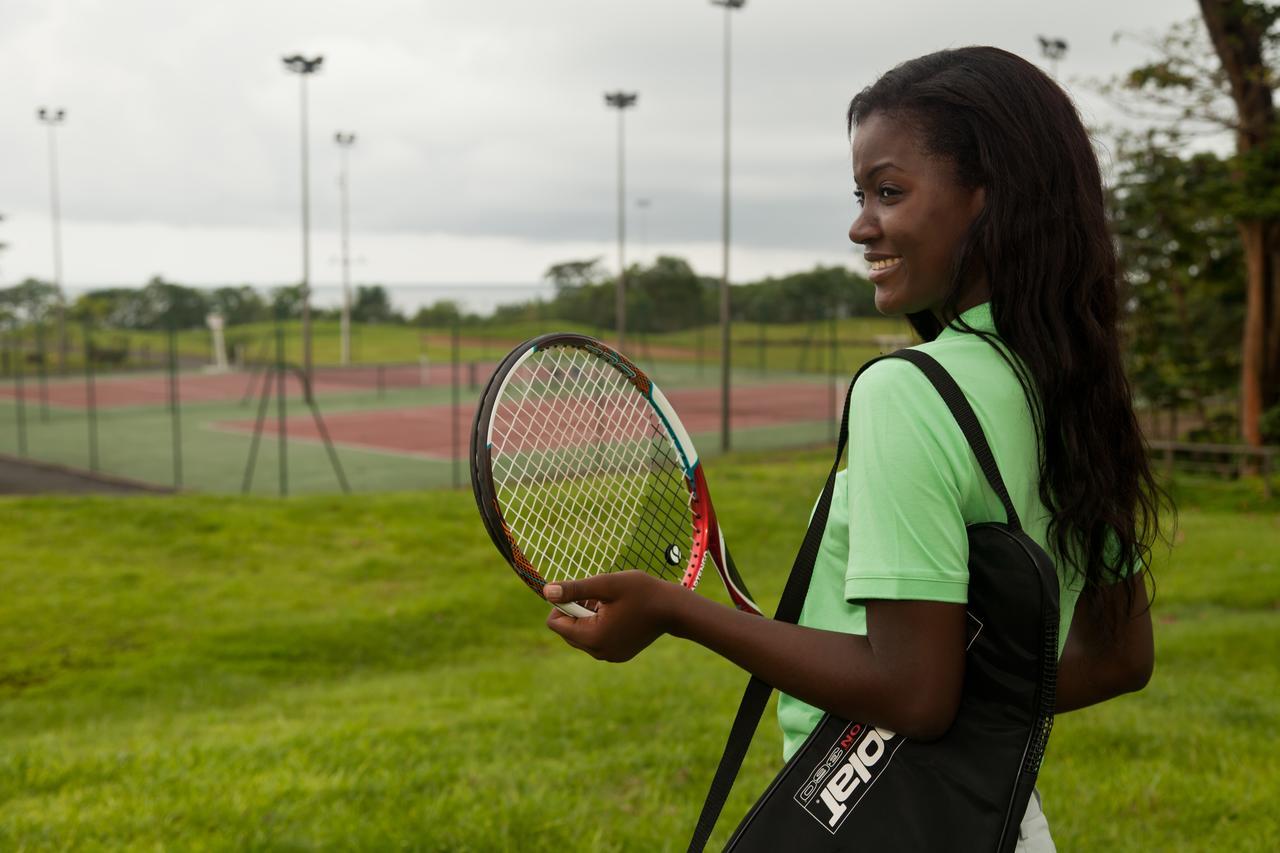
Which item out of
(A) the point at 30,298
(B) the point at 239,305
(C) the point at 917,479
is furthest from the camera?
(A) the point at 30,298

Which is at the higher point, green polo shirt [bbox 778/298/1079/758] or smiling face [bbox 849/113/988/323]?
smiling face [bbox 849/113/988/323]

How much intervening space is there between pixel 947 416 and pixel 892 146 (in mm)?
360

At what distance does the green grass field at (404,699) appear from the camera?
3688 mm

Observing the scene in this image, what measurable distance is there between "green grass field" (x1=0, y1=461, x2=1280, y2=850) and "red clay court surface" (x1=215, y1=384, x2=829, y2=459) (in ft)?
32.8

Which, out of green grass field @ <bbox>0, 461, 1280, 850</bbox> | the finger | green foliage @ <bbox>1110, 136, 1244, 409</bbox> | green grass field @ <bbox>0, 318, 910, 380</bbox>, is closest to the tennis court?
green grass field @ <bbox>0, 318, 910, 380</bbox>

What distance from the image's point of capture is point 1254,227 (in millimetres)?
15945

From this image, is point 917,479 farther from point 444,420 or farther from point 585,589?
point 444,420

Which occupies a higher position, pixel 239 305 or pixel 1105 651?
pixel 239 305

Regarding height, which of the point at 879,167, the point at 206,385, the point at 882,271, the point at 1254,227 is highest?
the point at 1254,227

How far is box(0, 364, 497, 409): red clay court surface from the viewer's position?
1250 inches

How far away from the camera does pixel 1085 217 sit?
1.45 m

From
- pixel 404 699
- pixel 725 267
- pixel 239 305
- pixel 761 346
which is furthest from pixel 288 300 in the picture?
pixel 404 699

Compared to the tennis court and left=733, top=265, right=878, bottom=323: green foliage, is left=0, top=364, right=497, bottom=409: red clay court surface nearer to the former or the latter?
the tennis court

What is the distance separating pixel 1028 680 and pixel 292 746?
3.87 m
